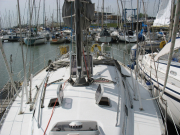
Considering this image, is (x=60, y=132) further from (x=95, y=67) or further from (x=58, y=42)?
(x=58, y=42)

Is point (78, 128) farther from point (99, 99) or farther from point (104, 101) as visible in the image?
point (104, 101)

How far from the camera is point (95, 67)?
6.94 meters

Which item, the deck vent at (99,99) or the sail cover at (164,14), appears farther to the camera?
the sail cover at (164,14)

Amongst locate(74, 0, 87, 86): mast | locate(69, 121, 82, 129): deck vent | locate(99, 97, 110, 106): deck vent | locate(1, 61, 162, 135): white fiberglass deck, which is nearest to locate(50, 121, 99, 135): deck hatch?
locate(69, 121, 82, 129): deck vent

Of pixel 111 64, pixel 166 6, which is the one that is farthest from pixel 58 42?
pixel 111 64

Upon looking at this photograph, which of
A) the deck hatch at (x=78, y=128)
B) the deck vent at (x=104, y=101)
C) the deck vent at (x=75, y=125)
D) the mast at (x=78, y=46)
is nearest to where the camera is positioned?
the deck hatch at (x=78, y=128)

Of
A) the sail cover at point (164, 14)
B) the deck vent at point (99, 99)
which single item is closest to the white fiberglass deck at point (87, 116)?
the deck vent at point (99, 99)

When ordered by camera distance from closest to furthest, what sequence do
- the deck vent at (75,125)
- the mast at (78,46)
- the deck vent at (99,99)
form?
1. the deck vent at (75,125)
2. the deck vent at (99,99)
3. the mast at (78,46)

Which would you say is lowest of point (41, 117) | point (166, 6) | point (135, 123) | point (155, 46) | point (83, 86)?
point (135, 123)

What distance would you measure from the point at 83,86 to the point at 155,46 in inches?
595

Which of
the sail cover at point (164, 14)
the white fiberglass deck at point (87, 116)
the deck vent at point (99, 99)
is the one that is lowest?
the white fiberglass deck at point (87, 116)

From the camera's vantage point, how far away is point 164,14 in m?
11.3

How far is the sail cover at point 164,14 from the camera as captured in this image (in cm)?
1086

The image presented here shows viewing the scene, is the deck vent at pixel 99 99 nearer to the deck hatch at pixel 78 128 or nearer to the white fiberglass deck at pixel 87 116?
the white fiberglass deck at pixel 87 116
